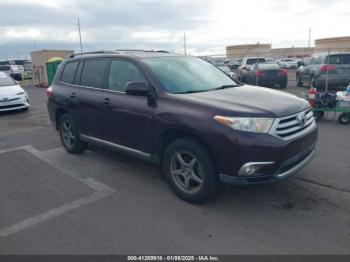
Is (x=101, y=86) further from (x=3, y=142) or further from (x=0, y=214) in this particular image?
(x=3, y=142)

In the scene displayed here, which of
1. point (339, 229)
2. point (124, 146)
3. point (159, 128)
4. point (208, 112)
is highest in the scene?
point (208, 112)

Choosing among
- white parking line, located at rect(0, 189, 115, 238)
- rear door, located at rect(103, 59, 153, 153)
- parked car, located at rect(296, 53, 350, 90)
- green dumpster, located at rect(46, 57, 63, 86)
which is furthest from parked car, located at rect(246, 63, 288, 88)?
green dumpster, located at rect(46, 57, 63, 86)

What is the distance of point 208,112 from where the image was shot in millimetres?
3410

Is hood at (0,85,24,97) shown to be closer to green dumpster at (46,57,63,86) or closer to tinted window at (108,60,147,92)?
tinted window at (108,60,147,92)

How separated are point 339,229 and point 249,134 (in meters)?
1.34

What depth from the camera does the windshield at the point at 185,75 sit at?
411cm

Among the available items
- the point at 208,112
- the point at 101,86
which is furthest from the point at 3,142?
the point at 208,112

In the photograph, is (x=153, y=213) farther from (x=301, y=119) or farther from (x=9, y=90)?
(x=9, y=90)

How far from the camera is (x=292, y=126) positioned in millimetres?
3494

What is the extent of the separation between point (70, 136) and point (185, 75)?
272 centimetres

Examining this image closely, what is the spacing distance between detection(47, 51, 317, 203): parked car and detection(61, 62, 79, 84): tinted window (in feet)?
0.87

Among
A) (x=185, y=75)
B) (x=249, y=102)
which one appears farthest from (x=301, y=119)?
(x=185, y=75)

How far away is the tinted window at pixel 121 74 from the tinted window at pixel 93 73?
23cm

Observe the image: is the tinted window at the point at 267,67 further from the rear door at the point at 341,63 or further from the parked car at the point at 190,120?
the parked car at the point at 190,120
